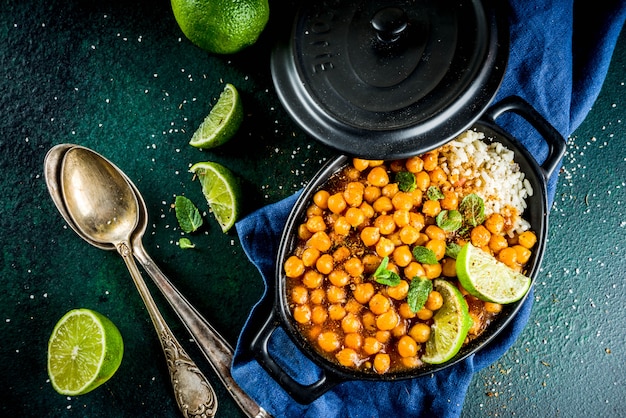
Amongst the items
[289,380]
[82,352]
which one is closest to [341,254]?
[289,380]

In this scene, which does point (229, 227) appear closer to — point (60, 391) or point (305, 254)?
point (305, 254)

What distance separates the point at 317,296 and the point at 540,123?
83 cm

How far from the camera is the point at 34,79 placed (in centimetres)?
187

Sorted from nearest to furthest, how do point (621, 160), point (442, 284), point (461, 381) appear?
point (442, 284)
point (461, 381)
point (621, 160)

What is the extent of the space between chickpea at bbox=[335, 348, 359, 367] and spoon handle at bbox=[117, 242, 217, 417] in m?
0.52

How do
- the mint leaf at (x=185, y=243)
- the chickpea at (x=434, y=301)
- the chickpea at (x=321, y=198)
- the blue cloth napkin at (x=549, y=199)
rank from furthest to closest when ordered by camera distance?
the mint leaf at (x=185, y=243)
the blue cloth napkin at (x=549, y=199)
the chickpea at (x=321, y=198)
the chickpea at (x=434, y=301)

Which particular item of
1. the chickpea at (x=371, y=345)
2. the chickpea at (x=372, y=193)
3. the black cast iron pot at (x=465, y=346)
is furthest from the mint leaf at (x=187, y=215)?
the chickpea at (x=371, y=345)

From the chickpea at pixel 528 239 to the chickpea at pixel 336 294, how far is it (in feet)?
1.78

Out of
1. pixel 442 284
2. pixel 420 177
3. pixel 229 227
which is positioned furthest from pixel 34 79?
pixel 442 284

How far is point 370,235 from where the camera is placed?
1.54 meters

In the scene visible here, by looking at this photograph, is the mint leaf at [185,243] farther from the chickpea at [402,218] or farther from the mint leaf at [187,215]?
the chickpea at [402,218]

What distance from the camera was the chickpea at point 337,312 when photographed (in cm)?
155

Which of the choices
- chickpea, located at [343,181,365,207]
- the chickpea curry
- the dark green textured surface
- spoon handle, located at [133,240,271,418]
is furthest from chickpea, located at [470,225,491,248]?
spoon handle, located at [133,240,271,418]

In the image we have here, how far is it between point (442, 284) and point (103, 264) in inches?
46.0
